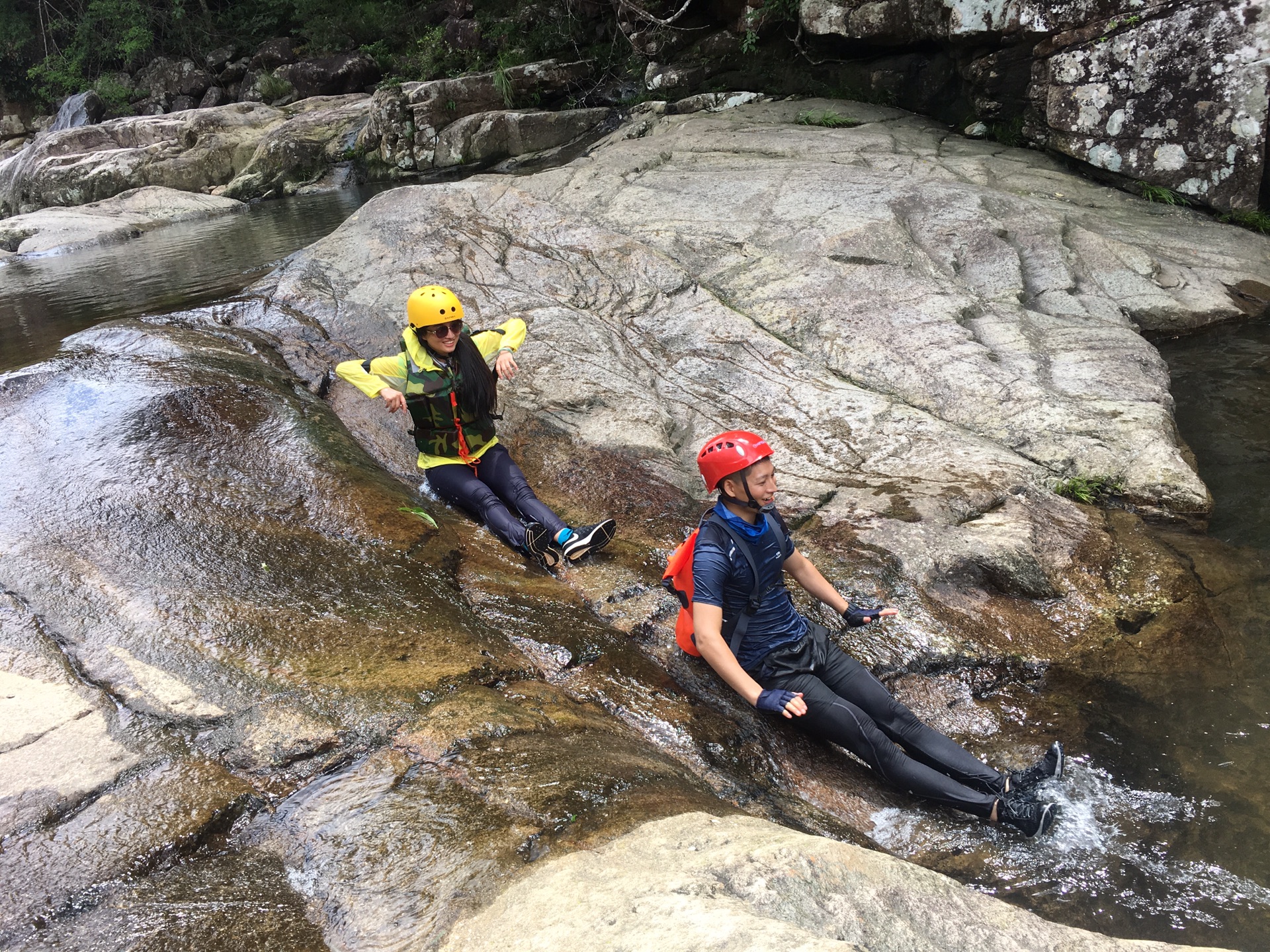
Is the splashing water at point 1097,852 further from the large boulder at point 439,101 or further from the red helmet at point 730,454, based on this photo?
the large boulder at point 439,101

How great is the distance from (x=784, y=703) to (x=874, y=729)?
0.52 m

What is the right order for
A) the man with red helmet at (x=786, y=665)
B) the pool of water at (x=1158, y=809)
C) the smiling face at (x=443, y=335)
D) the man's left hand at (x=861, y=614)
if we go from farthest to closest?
the smiling face at (x=443, y=335) → the man's left hand at (x=861, y=614) → the man with red helmet at (x=786, y=665) → the pool of water at (x=1158, y=809)

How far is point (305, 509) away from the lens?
15.0ft

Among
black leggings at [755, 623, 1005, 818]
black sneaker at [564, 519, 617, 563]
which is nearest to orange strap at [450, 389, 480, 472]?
black sneaker at [564, 519, 617, 563]

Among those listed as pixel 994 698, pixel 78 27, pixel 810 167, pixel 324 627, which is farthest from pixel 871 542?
pixel 78 27

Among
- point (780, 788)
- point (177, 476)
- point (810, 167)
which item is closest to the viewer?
point (780, 788)

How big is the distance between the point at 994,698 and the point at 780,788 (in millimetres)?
1240

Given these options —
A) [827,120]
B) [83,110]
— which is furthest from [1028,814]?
[83,110]

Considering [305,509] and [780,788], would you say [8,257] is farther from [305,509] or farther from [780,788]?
[780,788]

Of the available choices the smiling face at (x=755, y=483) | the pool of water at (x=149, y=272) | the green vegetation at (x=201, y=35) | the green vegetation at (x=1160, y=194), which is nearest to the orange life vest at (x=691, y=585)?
the smiling face at (x=755, y=483)

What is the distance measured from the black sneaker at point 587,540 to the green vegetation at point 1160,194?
796cm

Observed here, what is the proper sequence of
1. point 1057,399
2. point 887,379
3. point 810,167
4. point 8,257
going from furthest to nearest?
1. point 8,257
2. point 810,167
3. point 887,379
4. point 1057,399

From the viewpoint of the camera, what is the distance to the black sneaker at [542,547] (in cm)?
467

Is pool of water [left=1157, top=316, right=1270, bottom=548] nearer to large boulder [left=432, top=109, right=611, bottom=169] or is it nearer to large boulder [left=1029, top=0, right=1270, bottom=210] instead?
large boulder [left=1029, top=0, right=1270, bottom=210]
